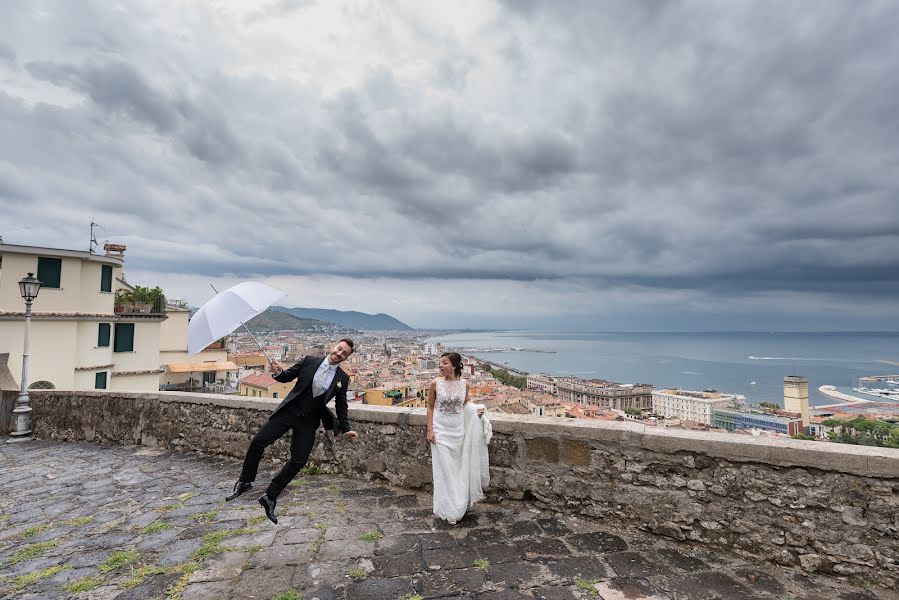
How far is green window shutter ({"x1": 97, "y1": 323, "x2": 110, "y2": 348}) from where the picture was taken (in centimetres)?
2059

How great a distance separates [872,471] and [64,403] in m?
11.7

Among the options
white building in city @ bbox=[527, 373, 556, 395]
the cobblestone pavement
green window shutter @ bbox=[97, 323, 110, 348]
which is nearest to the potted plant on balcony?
green window shutter @ bbox=[97, 323, 110, 348]

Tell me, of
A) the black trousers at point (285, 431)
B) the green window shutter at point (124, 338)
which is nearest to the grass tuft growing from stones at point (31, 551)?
the black trousers at point (285, 431)

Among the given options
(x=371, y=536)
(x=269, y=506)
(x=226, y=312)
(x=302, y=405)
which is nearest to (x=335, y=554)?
(x=371, y=536)

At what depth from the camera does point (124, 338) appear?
22750 millimetres

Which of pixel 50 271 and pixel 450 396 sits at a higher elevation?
pixel 50 271

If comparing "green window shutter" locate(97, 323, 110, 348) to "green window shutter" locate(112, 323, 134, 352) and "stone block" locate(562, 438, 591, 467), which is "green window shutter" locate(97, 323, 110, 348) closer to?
"green window shutter" locate(112, 323, 134, 352)

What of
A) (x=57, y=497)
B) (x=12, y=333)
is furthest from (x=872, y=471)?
(x=12, y=333)

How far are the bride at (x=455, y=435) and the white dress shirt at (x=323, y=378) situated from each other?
37.6 inches

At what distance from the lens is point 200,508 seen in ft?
13.6

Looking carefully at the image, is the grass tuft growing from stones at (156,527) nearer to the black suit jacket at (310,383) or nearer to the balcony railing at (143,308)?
the black suit jacket at (310,383)

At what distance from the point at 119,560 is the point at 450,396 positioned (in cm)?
284

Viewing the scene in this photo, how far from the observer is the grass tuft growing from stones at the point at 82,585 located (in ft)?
8.98

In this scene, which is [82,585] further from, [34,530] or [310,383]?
[310,383]
